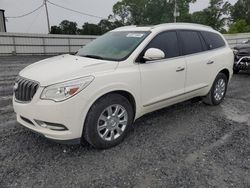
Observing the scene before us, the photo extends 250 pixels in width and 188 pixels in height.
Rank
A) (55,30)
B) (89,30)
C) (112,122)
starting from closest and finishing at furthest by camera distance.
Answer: (112,122), (55,30), (89,30)

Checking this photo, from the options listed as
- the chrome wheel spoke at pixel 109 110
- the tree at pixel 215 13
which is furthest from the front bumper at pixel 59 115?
the tree at pixel 215 13

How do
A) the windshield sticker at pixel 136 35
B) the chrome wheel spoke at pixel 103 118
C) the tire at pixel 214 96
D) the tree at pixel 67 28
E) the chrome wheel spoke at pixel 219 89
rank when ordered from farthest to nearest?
the tree at pixel 67 28 < the chrome wheel spoke at pixel 219 89 < the tire at pixel 214 96 < the windshield sticker at pixel 136 35 < the chrome wheel spoke at pixel 103 118

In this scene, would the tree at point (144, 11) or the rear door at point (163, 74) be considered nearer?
the rear door at point (163, 74)

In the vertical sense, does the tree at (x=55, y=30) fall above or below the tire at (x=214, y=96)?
above

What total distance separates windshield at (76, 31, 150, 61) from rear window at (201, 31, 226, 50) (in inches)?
71.2

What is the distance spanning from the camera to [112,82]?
3469 millimetres

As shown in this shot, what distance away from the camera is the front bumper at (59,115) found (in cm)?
309

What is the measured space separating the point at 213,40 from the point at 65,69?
3578mm

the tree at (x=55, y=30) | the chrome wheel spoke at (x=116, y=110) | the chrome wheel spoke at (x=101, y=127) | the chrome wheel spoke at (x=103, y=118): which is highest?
the tree at (x=55, y=30)

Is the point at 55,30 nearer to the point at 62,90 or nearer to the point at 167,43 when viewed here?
the point at 167,43

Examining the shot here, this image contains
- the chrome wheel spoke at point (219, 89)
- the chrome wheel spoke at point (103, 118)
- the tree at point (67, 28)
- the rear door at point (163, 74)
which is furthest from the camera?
the tree at point (67, 28)

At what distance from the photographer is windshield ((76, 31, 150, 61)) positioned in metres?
3.95

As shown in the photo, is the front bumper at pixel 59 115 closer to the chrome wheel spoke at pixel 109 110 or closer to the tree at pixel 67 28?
the chrome wheel spoke at pixel 109 110

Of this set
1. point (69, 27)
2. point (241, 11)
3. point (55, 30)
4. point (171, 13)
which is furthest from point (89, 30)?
point (241, 11)
